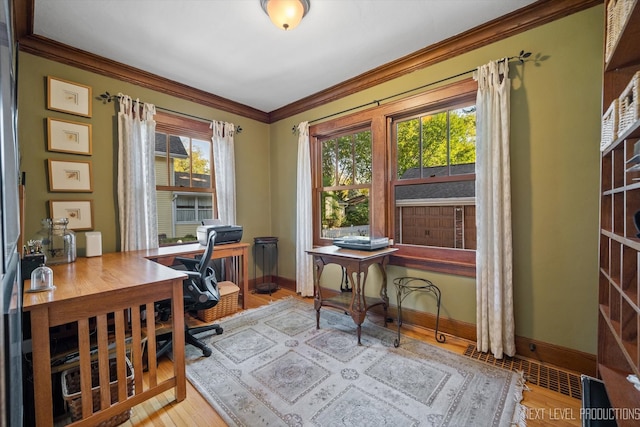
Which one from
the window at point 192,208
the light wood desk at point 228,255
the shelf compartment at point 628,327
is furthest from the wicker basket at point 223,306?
the shelf compartment at point 628,327

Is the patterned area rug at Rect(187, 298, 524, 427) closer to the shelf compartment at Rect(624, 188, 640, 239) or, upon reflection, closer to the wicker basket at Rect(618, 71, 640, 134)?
the shelf compartment at Rect(624, 188, 640, 239)

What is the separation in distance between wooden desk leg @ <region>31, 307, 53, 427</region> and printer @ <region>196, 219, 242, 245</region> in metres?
1.66

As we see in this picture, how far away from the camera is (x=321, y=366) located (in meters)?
1.98

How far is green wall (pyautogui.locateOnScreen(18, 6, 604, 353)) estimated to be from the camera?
1829mm

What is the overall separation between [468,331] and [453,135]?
1753 mm

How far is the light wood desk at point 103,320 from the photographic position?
125cm

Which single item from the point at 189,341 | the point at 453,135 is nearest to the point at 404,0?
the point at 453,135

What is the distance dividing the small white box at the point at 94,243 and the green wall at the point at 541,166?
171 mm

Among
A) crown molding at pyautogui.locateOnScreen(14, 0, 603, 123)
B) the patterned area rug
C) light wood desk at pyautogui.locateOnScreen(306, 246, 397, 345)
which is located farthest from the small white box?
light wood desk at pyautogui.locateOnScreen(306, 246, 397, 345)

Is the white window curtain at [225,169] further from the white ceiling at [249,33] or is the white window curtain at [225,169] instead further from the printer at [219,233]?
the white ceiling at [249,33]

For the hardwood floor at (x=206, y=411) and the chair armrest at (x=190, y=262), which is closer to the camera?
the hardwood floor at (x=206, y=411)

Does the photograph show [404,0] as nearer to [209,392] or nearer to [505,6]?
[505,6]

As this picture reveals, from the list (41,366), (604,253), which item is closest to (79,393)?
(41,366)

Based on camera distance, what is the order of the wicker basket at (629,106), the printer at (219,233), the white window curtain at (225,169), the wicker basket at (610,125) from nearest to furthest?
the wicker basket at (629,106), the wicker basket at (610,125), the printer at (219,233), the white window curtain at (225,169)
